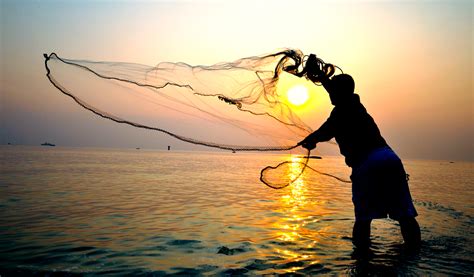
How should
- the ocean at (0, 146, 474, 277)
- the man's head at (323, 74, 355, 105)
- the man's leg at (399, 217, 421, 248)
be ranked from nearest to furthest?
the ocean at (0, 146, 474, 277)
the man's leg at (399, 217, 421, 248)
the man's head at (323, 74, 355, 105)

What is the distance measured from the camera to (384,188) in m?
5.27

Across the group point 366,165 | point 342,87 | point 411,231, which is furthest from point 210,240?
point 342,87

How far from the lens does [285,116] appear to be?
24.8 ft

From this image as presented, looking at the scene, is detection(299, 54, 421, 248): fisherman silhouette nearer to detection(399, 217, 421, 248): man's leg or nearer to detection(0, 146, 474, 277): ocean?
detection(399, 217, 421, 248): man's leg

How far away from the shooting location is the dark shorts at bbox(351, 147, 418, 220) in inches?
206

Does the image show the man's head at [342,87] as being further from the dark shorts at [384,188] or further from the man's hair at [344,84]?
the dark shorts at [384,188]

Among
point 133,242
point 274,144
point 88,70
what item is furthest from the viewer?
point 274,144

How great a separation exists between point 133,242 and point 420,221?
27.8 feet

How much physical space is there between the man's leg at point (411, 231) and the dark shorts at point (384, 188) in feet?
0.48

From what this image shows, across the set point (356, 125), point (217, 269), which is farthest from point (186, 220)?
point (356, 125)

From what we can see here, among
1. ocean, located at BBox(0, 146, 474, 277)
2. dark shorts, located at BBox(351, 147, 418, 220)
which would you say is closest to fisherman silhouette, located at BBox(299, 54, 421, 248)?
dark shorts, located at BBox(351, 147, 418, 220)

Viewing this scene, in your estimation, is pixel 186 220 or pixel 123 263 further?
pixel 186 220

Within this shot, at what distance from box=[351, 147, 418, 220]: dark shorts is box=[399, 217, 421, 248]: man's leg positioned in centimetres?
15

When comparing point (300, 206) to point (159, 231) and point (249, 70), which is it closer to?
point (159, 231)
